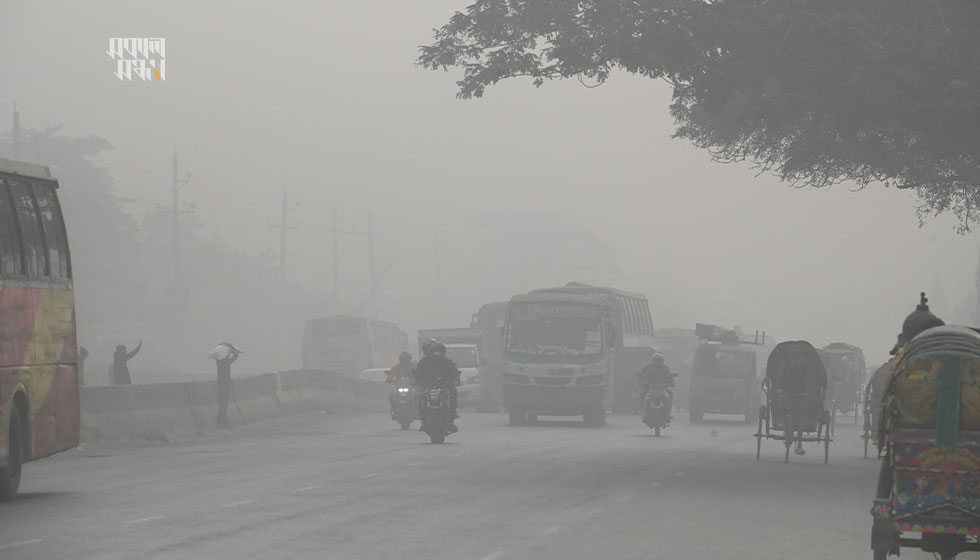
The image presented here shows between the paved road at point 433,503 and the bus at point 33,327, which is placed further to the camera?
the bus at point 33,327

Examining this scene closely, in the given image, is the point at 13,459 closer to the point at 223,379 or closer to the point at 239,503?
the point at 239,503

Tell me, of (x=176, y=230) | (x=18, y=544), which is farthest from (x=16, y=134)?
(x=18, y=544)

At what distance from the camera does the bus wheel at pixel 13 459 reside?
1622cm

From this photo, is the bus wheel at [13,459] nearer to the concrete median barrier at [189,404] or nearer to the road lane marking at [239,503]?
the road lane marking at [239,503]

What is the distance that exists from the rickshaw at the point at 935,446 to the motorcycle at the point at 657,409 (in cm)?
2381

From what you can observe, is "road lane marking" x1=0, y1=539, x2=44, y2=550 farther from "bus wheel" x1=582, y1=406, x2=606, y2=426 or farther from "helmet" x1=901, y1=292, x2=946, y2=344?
"bus wheel" x1=582, y1=406, x2=606, y2=426

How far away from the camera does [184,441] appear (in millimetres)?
28328

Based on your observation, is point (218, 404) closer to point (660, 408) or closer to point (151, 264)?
point (660, 408)

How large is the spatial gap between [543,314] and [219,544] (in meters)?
28.1

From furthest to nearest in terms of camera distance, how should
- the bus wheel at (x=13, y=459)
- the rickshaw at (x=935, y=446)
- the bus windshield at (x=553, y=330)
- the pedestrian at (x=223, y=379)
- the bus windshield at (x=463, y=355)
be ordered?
the bus windshield at (x=463, y=355) < the bus windshield at (x=553, y=330) < the pedestrian at (x=223, y=379) < the bus wheel at (x=13, y=459) < the rickshaw at (x=935, y=446)

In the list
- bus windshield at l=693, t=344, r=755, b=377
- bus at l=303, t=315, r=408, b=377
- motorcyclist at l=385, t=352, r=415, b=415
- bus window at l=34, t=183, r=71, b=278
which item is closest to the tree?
bus window at l=34, t=183, r=71, b=278

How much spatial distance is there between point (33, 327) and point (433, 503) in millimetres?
4965

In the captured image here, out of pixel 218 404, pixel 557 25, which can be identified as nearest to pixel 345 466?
pixel 557 25

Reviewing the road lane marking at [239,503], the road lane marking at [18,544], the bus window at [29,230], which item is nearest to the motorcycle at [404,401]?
the bus window at [29,230]
